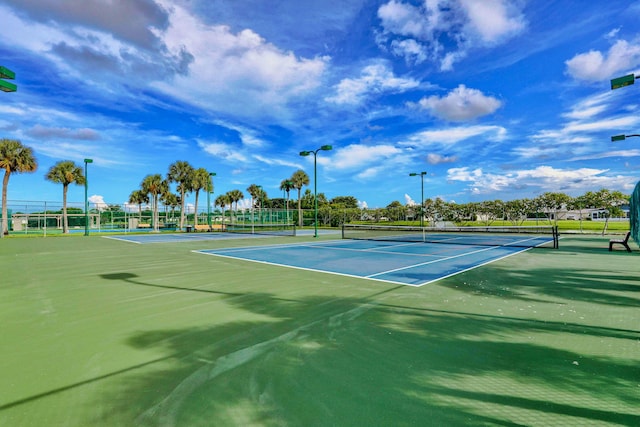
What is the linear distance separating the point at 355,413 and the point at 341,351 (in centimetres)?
121

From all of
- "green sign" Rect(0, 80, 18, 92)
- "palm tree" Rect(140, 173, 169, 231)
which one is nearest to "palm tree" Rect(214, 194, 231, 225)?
"palm tree" Rect(140, 173, 169, 231)

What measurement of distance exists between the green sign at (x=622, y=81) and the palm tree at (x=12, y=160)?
43.0 metres

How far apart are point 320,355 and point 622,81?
11064mm

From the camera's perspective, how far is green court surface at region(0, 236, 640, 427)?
8.52ft

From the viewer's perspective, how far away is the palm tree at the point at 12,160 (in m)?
29.6

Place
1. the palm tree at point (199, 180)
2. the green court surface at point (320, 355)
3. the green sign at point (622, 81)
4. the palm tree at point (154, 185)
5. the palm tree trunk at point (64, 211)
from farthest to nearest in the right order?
the palm tree at point (154, 185) < the palm tree at point (199, 180) < the palm tree trunk at point (64, 211) < the green sign at point (622, 81) < the green court surface at point (320, 355)

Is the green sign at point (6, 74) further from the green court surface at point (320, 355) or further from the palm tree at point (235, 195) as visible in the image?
the palm tree at point (235, 195)

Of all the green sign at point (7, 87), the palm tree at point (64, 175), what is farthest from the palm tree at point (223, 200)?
the green sign at point (7, 87)

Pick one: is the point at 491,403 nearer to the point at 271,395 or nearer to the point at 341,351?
the point at 341,351

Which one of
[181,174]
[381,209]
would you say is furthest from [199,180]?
[381,209]

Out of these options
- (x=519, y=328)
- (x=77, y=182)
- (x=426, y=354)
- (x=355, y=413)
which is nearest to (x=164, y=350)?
(x=355, y=413)

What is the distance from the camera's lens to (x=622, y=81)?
27.9ft

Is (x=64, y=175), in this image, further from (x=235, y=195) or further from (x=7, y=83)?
(x=235, y=195)

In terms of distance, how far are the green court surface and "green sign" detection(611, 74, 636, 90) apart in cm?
567
